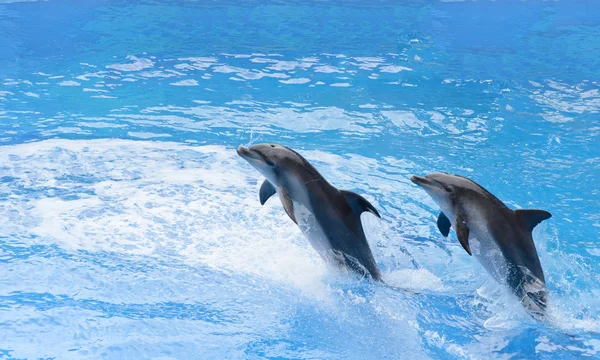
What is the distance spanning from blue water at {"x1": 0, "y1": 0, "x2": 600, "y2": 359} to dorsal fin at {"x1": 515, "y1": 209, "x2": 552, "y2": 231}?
22.1 inches

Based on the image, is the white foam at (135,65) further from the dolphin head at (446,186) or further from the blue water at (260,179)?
the dolphin head at (446,186)

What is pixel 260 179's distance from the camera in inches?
289

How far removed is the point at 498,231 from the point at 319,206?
4.06 feet

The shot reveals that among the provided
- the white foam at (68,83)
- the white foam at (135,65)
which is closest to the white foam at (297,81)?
the white foam at (135,65)

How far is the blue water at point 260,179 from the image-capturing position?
4.98 m

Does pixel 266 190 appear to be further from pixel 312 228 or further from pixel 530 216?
pixel 530 216

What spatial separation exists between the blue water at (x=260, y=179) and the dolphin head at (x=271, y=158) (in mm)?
931

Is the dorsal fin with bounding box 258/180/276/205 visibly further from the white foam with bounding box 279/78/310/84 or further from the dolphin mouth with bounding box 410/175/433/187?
the white foam with bounding box 279/78/310/84

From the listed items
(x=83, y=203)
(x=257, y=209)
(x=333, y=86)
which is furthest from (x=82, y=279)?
(x=333, y=86)

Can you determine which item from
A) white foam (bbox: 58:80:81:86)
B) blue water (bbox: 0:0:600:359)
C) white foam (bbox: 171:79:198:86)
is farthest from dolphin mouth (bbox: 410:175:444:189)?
white foam (bbox: 58:80:81:86)

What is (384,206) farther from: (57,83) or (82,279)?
(57,83)

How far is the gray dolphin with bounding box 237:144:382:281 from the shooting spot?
5152 mm

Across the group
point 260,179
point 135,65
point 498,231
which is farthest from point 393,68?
point 498,231

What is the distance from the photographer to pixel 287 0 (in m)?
16.3
